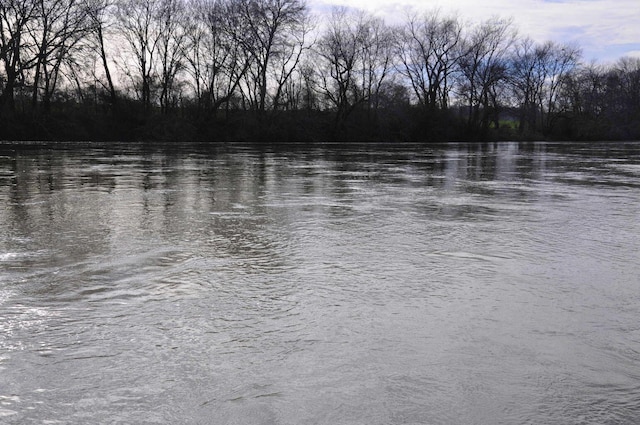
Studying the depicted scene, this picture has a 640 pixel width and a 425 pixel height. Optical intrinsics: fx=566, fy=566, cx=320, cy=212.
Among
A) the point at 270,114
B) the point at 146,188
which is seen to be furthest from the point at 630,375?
the point at 270,114

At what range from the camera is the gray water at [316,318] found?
2.24m

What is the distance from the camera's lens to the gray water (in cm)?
224

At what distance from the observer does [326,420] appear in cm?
209

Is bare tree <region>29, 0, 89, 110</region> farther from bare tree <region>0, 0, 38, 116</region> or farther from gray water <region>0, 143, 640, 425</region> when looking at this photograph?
gray water <region>0, 143, 640, 425</region>

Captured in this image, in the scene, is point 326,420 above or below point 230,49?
below

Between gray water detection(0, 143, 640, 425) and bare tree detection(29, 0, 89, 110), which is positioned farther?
bare tree detection(29, 0, 89, 110)

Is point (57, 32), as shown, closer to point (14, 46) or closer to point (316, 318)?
point (14, 46)

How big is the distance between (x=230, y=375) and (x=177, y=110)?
4961cm

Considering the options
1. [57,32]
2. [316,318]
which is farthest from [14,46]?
[316,318]

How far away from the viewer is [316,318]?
3195mm

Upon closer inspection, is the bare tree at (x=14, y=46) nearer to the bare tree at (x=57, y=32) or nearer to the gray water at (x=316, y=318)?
the bare tree at (x=57, y=32)

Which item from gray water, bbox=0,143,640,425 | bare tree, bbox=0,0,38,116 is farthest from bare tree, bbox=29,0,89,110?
gray water, bbox=0,143,640,425

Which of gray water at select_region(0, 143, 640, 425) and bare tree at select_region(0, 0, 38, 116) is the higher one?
bare tree at select_region(0, 0, 38, 116)

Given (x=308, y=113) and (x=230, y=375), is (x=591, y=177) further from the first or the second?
(x=308, y=113)
